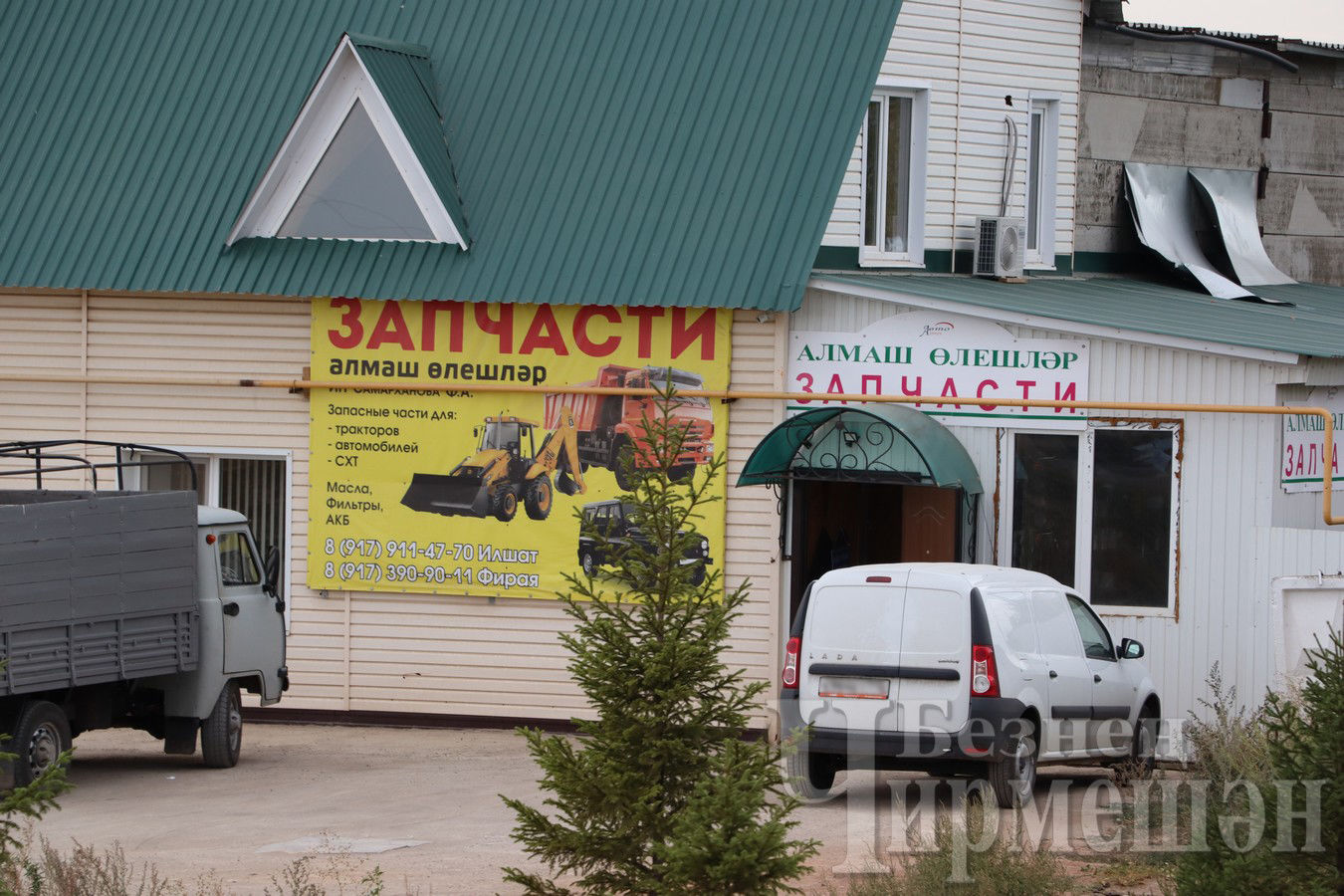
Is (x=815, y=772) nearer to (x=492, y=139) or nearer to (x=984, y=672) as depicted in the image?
(x=984, y=672)

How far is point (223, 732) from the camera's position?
15.0m

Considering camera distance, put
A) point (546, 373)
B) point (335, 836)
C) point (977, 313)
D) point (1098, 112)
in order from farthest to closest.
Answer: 1. point (1098, 112)
2. point (546, 373)
3. point (977, 313)
4. point (335, 836)

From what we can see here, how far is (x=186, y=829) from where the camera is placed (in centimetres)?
1210

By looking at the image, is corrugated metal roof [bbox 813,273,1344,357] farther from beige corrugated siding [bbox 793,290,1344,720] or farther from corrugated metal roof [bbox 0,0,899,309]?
corrugated metal roof [bbox 0,0,899,309]

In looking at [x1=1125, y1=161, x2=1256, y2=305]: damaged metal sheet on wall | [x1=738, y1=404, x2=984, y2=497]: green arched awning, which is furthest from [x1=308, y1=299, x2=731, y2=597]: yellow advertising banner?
[x1=1125, y1=161, x2=1256, y2=305]: damaged metal sheet on wall

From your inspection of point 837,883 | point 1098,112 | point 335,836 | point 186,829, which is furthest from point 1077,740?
point 1098,112

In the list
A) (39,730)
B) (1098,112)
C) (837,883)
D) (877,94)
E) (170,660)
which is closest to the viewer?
(837,883)

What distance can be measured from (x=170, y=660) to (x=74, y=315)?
5.35 m

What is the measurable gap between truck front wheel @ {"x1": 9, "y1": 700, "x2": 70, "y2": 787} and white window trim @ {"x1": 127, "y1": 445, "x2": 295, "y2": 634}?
4277 mm

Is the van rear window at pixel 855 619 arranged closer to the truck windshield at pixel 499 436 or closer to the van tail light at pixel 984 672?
the van tail light at pixel 984 672

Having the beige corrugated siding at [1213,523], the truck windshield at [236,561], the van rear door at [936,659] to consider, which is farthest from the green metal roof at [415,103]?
the van rear door at [936,659]

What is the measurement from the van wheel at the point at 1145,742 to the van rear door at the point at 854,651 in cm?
258

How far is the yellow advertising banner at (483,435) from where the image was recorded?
16.9 m

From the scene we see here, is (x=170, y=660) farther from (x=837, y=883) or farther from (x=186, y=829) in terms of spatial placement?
(x=837, y=883)
